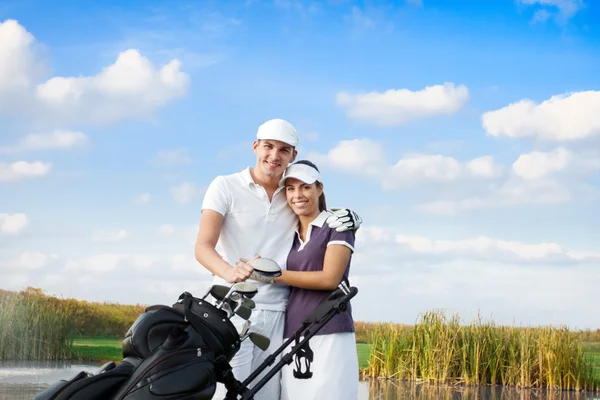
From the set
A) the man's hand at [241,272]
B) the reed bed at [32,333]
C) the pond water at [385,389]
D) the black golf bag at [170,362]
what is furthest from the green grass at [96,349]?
the black golf bag at [170,362]

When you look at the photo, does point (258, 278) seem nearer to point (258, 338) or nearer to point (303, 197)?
point (258, 338)

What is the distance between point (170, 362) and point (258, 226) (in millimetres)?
996

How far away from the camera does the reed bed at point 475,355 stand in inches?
377

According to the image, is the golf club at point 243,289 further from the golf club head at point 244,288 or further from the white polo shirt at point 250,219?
the white polo shirt at point 250,219

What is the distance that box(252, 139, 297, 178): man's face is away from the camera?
3504mm

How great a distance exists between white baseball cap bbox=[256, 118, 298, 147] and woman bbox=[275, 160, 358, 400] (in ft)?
0.63

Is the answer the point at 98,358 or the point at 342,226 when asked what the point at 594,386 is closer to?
the point at 98,358

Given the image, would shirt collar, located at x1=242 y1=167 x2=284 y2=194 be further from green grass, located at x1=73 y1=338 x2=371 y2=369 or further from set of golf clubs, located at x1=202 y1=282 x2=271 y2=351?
green grass, located at x1=73 y1=338 x2=371 y2=369

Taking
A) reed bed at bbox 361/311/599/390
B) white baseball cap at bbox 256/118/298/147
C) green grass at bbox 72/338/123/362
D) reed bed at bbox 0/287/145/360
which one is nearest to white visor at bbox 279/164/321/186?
white baseball cap at bbox 256/118/298/147

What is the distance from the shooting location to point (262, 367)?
3041mm

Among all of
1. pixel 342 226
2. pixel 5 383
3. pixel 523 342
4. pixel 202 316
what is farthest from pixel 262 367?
pixel 523 342

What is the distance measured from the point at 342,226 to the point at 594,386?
831cm

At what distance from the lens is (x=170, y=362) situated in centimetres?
270

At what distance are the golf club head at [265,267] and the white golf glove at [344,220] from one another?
42cm
